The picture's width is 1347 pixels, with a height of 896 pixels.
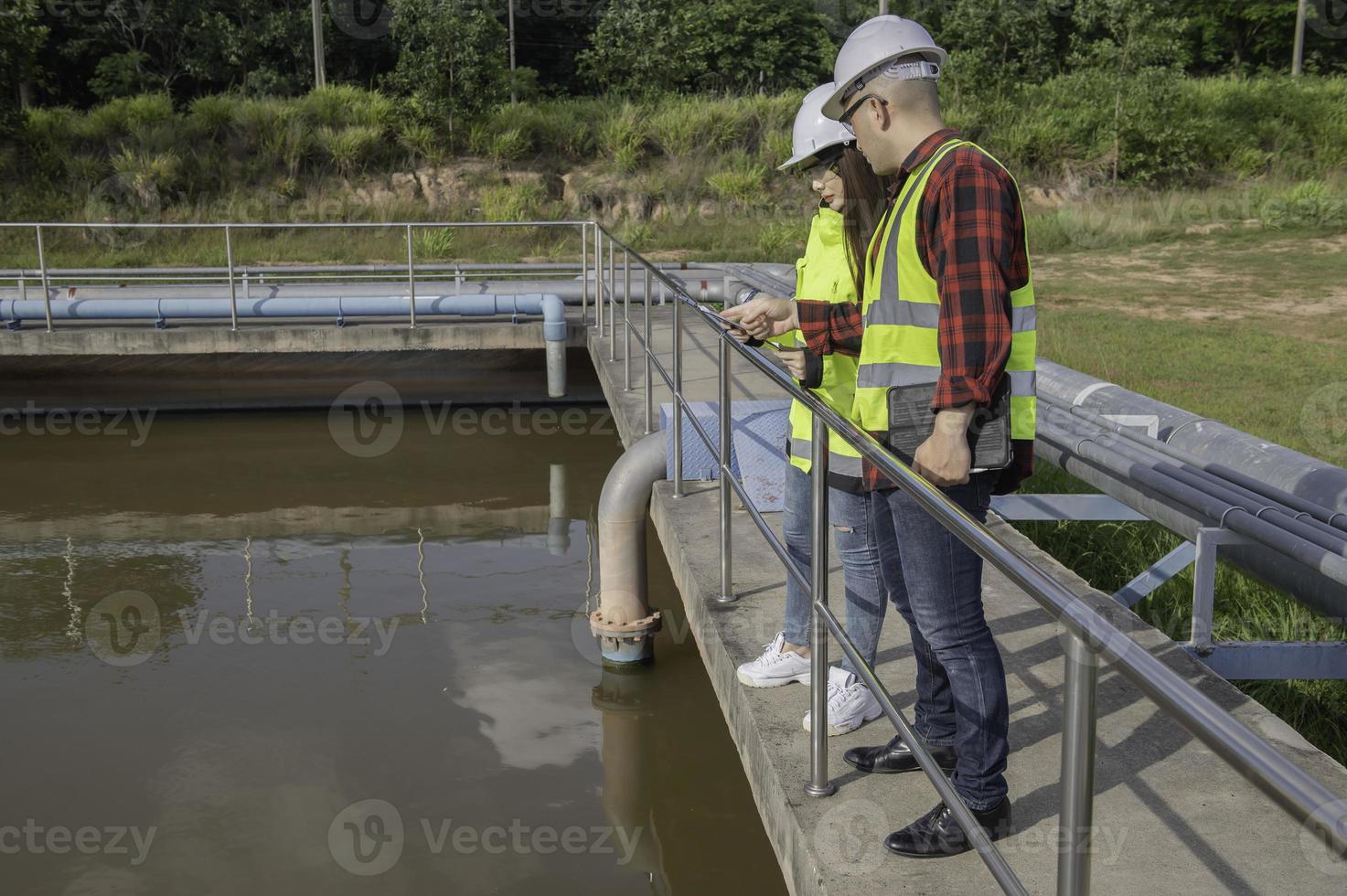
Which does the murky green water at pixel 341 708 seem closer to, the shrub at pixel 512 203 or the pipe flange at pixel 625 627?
the pipe flange at pixel 625 627

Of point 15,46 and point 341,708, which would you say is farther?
point 15,46

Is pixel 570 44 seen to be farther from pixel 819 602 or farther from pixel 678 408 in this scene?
pixel 819 602

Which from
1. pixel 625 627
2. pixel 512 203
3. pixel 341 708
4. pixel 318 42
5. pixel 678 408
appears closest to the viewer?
pixel 678 408

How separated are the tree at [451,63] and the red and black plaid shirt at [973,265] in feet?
79.6

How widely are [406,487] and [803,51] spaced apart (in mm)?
29589

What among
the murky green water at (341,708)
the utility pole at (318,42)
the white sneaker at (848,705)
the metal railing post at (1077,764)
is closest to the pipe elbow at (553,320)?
the murky green water at (341,708)

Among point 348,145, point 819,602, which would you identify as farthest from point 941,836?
point 348,145

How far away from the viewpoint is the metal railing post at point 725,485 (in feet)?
14.2

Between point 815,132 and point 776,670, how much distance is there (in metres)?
1.46

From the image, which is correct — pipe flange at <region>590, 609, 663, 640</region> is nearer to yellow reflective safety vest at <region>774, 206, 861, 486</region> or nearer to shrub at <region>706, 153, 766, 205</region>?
yellow reflective safety vest at <region>774, 206, 861, 486</region>

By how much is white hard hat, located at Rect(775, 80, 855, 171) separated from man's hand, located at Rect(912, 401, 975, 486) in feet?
3.63

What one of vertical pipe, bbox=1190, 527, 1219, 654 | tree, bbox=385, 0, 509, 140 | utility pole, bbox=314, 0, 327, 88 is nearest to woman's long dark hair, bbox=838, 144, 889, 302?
vertical pipe, bbox=1190, 527, 1219, 654

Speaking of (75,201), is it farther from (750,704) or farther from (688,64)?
(750,704)

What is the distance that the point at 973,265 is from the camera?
2453 mm
